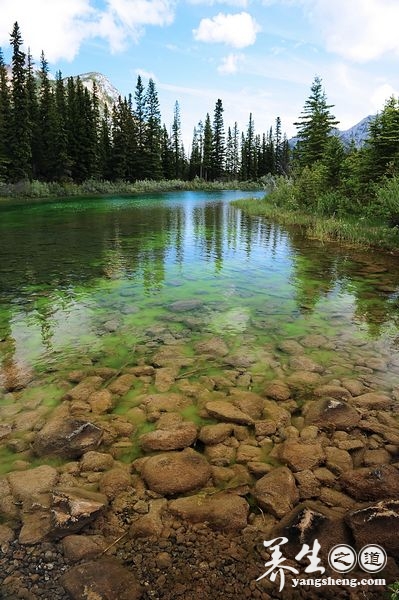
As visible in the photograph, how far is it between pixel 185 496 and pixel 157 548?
0.52m

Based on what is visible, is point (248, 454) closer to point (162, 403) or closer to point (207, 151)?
point (162, 403)

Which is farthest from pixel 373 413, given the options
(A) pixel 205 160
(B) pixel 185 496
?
(A) pixel 205 160

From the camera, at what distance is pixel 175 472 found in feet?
10.3

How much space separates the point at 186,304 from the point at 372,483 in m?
4.98

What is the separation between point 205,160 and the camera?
249 ft

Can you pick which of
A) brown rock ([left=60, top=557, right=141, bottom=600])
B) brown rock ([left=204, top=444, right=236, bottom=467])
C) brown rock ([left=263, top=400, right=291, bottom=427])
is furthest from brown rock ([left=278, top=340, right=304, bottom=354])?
brown rock ([left=60, top=557, right=141, bottom=600])

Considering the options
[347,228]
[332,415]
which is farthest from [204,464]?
[347,228]

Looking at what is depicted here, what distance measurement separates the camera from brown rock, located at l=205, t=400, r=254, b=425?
3.87m

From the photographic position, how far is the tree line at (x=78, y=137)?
39.0 metres

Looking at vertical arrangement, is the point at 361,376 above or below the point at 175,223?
below

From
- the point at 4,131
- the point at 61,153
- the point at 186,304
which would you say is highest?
the point at 4,131

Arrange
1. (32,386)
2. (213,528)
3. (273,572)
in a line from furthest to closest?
1. (32,386)
2. (213,528)
3. (273,572)

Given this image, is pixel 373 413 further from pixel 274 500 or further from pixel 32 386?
pixel 32 386

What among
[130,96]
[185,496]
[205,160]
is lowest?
[185,496]
